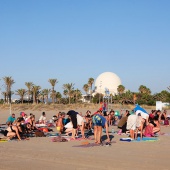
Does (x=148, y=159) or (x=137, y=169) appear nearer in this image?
(x=137, y=169)

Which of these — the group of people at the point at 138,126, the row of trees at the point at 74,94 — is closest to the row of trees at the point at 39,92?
the row of trees at the point at 74,94

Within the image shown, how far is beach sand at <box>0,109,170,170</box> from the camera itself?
6891mm

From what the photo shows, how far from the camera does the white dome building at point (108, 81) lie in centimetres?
9717

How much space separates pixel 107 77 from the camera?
331ft

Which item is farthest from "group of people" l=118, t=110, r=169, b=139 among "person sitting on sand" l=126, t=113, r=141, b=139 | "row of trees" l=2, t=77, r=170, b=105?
"row of trees" l=2, t=77, r=170, b=105

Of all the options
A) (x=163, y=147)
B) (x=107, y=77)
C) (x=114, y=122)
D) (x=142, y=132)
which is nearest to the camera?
(x=163, y=147)

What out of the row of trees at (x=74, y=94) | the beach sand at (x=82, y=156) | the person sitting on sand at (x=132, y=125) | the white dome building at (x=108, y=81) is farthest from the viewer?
the white dome building at (x=108, y=81)

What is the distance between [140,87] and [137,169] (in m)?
71.7

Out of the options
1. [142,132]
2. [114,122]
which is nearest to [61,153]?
[142,132]

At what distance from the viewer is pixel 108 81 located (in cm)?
9925

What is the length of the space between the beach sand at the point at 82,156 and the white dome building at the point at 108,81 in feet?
282

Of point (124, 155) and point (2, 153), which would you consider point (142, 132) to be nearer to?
point (124, 155)

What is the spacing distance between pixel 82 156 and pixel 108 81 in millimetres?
→ 91364

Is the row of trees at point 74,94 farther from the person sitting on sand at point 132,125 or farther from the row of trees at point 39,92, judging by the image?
the person sitting on sand at point 132,125
